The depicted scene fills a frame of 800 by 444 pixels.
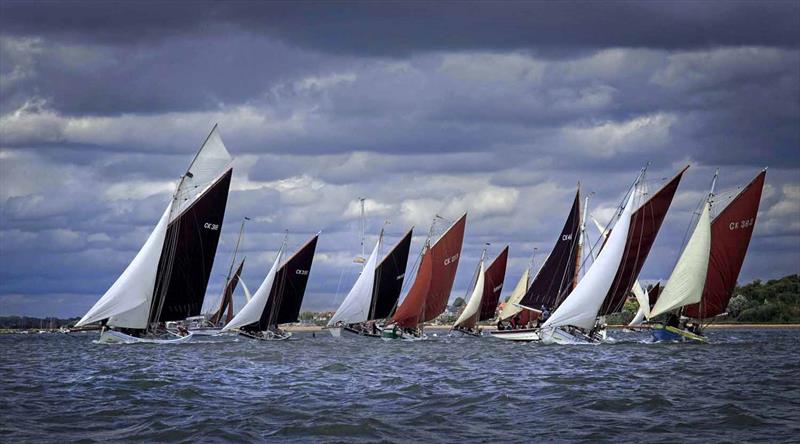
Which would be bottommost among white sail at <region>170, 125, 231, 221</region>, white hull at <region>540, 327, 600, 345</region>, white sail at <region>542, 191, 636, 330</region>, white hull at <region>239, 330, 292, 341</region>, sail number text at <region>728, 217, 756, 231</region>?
white hull at <region>540, 327, 600, 345</region>

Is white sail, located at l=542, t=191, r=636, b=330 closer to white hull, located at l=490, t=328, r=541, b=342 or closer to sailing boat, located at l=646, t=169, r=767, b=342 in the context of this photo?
sailing boat, located at l=646, t=169, r=767, b=342

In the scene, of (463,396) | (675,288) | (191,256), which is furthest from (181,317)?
(463,396)

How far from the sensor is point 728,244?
9281cm

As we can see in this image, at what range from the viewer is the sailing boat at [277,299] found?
11657 centimetres

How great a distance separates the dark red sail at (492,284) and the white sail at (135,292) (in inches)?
1862

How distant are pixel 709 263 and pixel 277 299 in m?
46.9

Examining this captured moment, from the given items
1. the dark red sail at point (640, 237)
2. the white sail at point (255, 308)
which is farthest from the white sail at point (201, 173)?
the dark red sail at point (640, 237)

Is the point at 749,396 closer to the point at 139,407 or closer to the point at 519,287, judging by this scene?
the point at 139,407

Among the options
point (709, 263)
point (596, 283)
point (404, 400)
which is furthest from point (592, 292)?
point (404, 400)

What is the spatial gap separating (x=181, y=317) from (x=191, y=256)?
5.89 metres

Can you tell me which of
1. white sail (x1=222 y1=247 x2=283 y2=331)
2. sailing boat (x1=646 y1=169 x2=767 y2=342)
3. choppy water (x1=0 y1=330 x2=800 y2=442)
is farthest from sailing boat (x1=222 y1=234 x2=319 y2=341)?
choppy water (x1=0 y1=330 x2=800 y2=442)

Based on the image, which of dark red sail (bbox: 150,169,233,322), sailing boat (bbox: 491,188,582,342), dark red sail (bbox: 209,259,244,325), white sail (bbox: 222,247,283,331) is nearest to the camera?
dark red sail (bbox: 150,169,233,322)

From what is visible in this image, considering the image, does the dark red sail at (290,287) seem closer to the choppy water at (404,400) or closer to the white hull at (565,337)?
the white hull at (565,337)

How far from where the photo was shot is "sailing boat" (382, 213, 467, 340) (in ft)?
386
